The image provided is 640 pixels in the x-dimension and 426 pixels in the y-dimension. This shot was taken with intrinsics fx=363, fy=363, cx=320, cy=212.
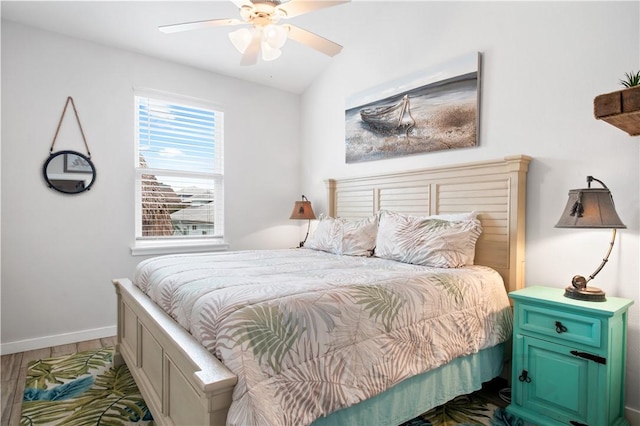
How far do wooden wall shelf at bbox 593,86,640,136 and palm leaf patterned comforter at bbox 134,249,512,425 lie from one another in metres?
1.06

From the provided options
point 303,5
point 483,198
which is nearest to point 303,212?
point 483,198

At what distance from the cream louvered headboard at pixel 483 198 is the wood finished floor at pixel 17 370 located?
111 inches

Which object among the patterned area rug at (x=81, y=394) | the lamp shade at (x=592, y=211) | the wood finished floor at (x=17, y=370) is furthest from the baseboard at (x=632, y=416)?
the wood finished floor at (x=17, y=370)

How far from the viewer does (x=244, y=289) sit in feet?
5.13

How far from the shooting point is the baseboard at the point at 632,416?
77.6 inches

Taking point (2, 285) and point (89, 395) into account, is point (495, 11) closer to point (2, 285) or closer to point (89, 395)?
point (89, 395)

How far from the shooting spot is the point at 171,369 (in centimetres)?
156

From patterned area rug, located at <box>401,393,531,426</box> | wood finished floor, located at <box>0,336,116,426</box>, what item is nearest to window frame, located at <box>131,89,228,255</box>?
wood finished floor, located at <box>0,336,116,426</box>

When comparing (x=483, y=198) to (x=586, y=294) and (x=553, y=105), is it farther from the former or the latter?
(x=586, y=294)

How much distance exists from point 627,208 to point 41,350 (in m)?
4.33

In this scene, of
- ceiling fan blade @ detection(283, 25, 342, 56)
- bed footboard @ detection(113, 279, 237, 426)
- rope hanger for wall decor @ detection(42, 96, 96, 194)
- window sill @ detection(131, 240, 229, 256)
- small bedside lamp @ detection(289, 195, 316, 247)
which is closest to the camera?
bed footboard @ detection(113, 279, 237, 426)

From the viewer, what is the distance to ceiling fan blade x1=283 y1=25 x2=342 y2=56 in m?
2.21

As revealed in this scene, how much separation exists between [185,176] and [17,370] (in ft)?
6.92

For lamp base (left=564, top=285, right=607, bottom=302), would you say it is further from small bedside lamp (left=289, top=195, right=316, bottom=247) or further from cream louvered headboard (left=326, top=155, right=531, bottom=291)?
small bedside lamp (left=289, top=195, right=316, bottom=247)
